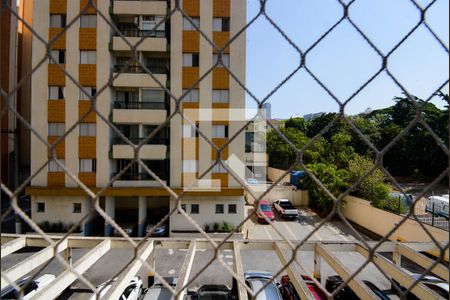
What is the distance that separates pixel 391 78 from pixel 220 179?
5.07 meters

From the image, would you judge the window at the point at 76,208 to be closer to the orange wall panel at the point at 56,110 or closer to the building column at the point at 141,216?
the building column at the point at 141,216

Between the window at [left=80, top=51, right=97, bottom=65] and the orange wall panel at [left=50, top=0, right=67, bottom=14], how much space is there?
91 centimetres

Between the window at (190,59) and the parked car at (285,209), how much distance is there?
3.77 m

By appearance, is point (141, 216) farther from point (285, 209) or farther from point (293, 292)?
point (293, 292)

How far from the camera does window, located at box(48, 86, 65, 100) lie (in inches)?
207

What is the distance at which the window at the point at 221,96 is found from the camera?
5.29 meters

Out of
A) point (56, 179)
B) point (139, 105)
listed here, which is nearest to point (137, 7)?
point (139, 105)

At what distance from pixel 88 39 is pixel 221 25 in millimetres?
2458

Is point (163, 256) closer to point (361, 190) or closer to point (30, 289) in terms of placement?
point (30, 289)

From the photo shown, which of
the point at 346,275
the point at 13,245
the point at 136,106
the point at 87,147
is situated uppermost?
the point at 136,106

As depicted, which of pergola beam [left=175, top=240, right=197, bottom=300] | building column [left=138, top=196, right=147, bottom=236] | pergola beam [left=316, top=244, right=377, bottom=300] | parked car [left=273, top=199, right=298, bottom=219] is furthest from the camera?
parked car [left=273, top=199, right=298, bottom=219]

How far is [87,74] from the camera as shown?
17.2ft

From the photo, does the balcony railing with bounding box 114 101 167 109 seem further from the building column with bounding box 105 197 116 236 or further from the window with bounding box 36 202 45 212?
the window with bounding box 36 202 45 212

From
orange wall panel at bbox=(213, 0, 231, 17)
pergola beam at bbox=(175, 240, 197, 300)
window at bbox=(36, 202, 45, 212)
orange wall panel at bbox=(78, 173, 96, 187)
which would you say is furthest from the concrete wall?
window at bbox=(36, 202, 45, 212)
